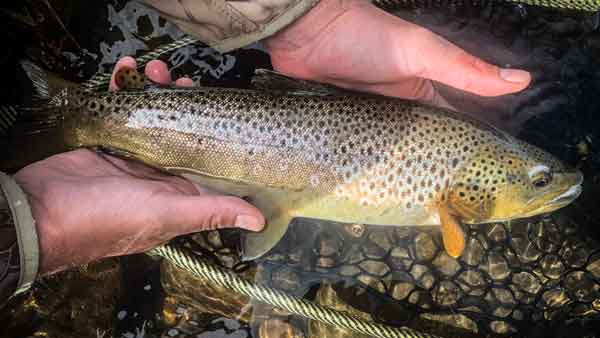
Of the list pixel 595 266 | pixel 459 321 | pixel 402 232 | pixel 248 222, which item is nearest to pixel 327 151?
pixel 248 222

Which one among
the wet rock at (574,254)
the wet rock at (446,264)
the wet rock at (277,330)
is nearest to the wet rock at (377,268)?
the wet rock at (446,264)

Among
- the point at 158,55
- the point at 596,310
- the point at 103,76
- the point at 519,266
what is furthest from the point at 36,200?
the point at 596,310

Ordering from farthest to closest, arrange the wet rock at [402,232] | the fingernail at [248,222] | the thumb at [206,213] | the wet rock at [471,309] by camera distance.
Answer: the wet rock at [402,232]
the wet rock at [471,309]
the fingernail at [248,222]
the thumb at [206,213]

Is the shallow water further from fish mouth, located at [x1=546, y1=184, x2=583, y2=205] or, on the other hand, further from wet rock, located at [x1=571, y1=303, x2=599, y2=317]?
fish mouth, located at [x1=546, y1=184, x2=583, y2=205]

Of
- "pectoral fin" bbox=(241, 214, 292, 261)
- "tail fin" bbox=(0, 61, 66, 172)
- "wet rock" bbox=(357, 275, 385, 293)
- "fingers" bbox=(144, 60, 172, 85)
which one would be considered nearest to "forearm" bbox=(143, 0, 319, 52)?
"fingers" bbox=(144, 60, 172, 85)

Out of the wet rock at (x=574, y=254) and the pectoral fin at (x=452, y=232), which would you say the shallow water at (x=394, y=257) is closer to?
the wet rock at (x=574, y=254)
